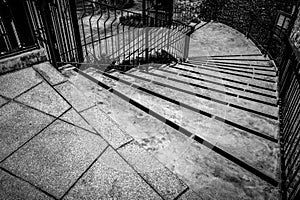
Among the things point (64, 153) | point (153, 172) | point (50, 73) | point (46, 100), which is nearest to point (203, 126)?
point (153, 172)

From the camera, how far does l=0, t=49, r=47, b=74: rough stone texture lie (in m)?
3.09

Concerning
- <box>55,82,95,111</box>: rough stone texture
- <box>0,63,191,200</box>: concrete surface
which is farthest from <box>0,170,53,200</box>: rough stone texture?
<box>55,82,95,111</box>: rough stone texture

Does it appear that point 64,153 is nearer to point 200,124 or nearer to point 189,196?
point 189,196

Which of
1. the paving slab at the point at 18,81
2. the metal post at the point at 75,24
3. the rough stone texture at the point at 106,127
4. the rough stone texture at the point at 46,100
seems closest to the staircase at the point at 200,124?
the rough stone texture at the point at 106,127

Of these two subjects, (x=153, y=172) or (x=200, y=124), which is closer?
(x=153, y=172)

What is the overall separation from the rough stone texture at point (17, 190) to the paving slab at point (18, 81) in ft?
4.53

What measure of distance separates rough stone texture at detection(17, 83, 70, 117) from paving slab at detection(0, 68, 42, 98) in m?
0.14

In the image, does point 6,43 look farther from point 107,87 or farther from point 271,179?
point 271,179

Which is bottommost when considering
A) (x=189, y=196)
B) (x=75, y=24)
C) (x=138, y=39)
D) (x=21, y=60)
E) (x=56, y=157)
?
(x=189, y=196)

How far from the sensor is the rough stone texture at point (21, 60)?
3.09 meters

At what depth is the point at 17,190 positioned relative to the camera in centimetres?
175

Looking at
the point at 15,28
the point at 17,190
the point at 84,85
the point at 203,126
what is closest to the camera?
the point at 17,190

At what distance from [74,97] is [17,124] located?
77 cm

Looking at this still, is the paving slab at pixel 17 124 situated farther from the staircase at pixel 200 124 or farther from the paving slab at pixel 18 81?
the staircase at pixel 200 124
